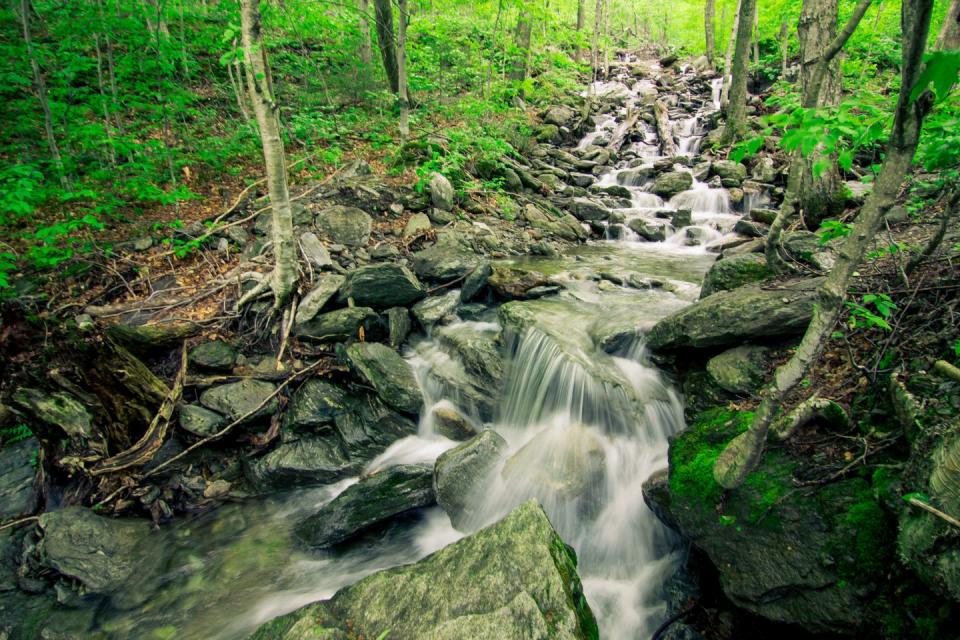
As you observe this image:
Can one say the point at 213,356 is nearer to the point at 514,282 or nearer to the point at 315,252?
Answer: the point at 315,252

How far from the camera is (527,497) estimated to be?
15.3 feet

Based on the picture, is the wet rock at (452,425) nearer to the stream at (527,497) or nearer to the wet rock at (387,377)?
the stream at (527,497)

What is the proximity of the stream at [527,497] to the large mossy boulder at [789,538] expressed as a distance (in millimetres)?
1054

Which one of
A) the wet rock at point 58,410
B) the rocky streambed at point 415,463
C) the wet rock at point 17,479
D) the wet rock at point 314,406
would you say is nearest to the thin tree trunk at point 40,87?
the rocky streambed at point 415,463

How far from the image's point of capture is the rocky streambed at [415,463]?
9.55 ft

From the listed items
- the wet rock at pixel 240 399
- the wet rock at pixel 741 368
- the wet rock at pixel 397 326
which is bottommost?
the wet rock at pixel 240 399

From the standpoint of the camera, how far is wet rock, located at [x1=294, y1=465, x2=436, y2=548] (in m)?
4.60

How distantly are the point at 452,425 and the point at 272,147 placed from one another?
173 inches

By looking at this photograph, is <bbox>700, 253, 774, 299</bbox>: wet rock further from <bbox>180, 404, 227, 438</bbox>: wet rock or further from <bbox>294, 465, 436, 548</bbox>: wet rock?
<bbox>180, 404, 227, 438</bbox>: wet rock

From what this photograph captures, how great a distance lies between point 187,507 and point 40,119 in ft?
28.8

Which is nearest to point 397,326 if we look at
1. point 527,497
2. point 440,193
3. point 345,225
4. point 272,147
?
point 345,225

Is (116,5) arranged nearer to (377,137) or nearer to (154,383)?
(377,137)

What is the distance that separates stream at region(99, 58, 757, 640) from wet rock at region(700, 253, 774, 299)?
98cm

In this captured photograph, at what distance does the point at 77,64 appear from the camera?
280 inches
